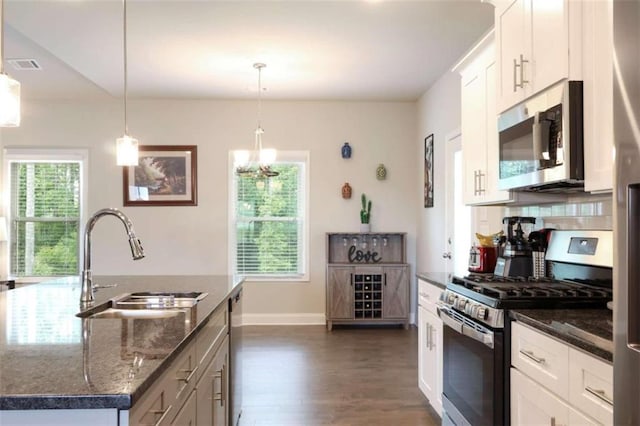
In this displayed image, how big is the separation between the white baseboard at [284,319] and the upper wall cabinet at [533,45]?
12.6ft

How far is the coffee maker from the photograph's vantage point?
2508 millimetres

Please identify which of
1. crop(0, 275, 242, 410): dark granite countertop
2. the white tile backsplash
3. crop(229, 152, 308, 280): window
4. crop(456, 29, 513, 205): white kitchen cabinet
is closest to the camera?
crop(0, 275, 242, 410): dark granite countertop

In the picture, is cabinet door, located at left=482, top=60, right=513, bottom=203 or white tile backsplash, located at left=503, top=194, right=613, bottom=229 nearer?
white tile backsplash, located at left=503, top=194, right=613, bottom=229

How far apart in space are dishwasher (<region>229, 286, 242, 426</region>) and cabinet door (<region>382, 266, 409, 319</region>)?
2.78 m

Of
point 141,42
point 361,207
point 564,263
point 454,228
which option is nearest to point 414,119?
point 361,207

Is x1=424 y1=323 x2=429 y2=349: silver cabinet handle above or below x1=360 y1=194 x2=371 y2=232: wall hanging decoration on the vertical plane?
below

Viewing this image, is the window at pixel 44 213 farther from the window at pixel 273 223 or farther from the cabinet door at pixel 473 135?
the cabinet door at pixel 473 135

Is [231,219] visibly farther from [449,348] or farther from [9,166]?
[449,348]

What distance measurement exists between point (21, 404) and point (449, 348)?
6.60 feet

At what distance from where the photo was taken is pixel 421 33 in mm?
3600

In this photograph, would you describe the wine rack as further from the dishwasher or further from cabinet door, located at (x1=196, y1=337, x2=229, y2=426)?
cabinet door, located at (x1=196, y1=337, x2=229, y2=426)

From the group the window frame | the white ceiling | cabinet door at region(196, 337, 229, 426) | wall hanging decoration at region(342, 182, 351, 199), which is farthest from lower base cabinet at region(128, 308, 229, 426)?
the window frame

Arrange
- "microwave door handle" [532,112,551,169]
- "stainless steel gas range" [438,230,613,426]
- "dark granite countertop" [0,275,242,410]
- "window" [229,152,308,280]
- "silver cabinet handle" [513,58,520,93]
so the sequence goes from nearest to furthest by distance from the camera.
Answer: "dark granite countertop" [0,275,242,410] < "stainless steel gas range" [438,230,613,426] < "microwave door handle" [532,112,551,169] < "silver cabinet handle" [513,58,520,93] < "window" [229,152,308,280]

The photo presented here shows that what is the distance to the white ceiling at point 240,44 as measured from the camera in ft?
10.5
